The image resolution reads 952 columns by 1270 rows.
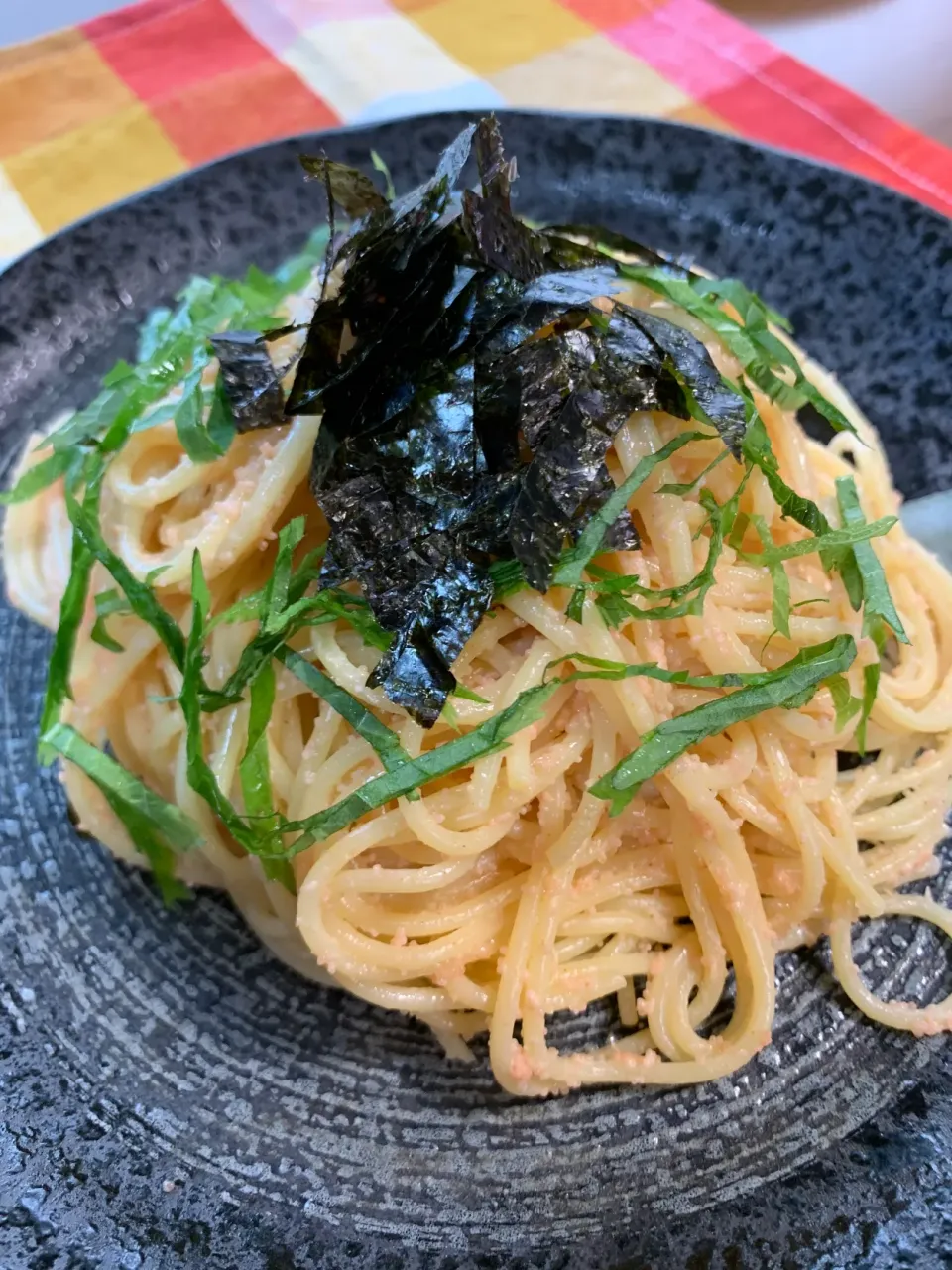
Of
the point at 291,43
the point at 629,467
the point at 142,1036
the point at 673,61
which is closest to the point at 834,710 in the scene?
the point at 629,467

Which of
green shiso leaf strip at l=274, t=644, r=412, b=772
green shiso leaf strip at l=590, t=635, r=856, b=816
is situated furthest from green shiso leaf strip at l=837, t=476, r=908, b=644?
green shiso leaf strip at l=274, t=644, r=412, b=772

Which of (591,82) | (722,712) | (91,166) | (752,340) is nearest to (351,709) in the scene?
(722,712)

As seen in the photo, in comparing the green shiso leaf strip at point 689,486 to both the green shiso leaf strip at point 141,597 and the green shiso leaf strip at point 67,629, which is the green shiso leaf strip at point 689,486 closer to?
the green shiso leaf strip at point 141,597

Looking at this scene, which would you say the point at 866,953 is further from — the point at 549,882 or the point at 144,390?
the point at 144,390

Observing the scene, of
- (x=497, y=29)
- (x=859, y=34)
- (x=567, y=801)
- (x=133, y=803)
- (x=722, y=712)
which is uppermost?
(x=859, y=34)

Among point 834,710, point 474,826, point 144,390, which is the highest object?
point 144,390

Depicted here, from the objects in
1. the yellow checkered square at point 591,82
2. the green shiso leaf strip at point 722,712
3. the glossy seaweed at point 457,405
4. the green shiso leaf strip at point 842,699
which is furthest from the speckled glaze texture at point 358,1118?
the yellow checkered square at point 591,82

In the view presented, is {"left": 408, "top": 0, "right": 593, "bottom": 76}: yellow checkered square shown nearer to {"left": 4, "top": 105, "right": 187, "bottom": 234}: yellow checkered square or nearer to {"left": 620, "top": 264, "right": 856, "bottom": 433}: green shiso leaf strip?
{"left": 4, "top": 105, "right": 187, "bottom": 234}: yellow checkered square

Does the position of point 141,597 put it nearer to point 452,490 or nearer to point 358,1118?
point 452,490
